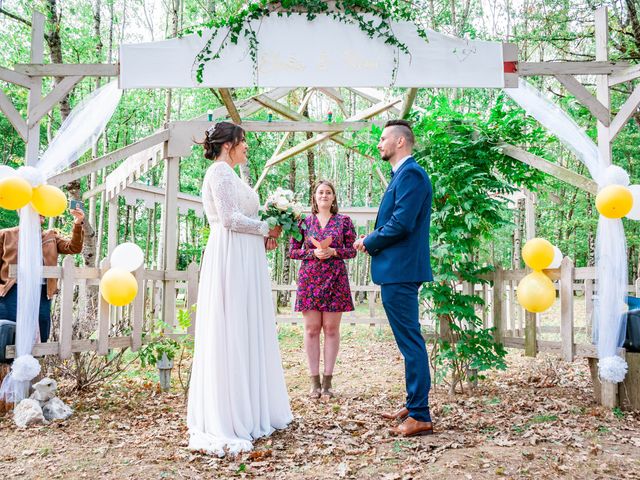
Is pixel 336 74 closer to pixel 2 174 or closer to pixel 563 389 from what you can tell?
pixel 2 174

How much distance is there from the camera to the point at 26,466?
11.0ft

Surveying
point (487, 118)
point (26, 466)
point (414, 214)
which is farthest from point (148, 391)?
point (487, 118)

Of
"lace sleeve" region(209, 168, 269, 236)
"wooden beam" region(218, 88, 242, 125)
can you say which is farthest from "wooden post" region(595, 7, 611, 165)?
"wooden beam" region(218, 88, 242, 125)

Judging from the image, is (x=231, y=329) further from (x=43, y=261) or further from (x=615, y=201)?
(x=615, y=201)

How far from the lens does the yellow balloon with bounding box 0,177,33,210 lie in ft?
13.6

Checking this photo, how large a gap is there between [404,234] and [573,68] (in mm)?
2568

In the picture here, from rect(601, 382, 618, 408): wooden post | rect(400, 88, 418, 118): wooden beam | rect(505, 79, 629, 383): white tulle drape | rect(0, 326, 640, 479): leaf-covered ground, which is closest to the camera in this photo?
rect(0, 326, 640, 479): leaf-covered ground

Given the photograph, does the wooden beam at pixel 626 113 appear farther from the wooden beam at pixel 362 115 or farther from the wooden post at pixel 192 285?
the wooden post at pixel 192 285

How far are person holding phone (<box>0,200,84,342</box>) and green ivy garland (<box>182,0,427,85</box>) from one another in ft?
5.77

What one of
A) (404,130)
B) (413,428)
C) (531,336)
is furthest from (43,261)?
(531,336)

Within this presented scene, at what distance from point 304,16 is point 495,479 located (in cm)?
393

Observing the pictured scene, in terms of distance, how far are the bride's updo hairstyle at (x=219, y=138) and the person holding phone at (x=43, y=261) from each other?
1452mm

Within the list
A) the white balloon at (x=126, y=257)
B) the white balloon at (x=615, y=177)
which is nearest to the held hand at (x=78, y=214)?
the white balloon at (x=126, y=257)

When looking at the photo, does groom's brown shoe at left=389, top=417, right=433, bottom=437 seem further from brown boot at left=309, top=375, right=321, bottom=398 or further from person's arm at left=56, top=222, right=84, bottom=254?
person's arm at left=56, top=222, right=84, bottom=254
